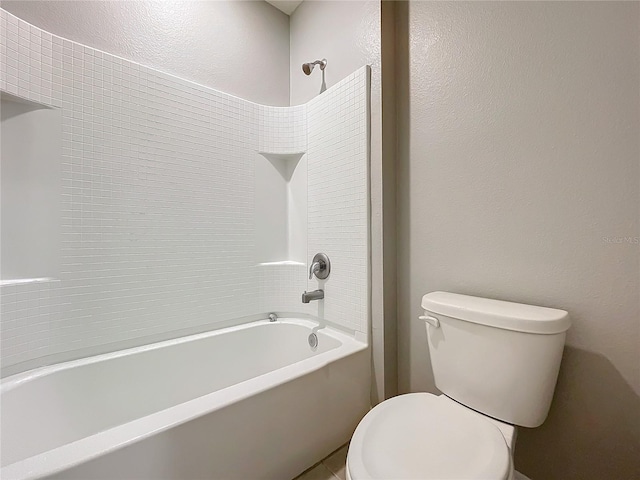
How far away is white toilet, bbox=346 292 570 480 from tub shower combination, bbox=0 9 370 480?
0.41 m

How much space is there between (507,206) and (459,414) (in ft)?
2.55

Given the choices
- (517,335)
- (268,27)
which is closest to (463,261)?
(517,335)

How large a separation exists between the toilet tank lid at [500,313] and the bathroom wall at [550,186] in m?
0.13

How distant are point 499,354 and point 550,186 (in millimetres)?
621

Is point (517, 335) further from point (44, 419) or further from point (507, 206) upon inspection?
point (44, 419)

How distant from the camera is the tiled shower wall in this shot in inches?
47.7

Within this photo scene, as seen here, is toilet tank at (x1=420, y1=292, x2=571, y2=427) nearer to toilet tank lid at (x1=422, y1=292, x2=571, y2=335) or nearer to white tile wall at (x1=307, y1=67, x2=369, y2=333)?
toilet tank lid at (x1=422, y1=292, x2=571, y2=335)

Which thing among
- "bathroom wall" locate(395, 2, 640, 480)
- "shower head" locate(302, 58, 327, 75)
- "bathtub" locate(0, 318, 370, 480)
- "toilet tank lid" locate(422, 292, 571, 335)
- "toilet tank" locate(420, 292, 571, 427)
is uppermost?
"shower head" locate(302, 58, 327, 75)

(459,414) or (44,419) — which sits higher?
(459,414)

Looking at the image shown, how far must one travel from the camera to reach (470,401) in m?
1.01

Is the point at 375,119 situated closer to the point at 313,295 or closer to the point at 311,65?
the point at 311,65

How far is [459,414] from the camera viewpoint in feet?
3.01

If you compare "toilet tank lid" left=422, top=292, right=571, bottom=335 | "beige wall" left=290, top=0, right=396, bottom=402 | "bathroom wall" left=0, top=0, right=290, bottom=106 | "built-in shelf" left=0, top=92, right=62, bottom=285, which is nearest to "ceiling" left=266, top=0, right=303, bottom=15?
"bathroom wall" left=0, top=0, right=290, bottom=106

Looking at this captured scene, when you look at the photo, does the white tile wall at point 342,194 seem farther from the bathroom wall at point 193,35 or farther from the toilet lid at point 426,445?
the toilet lid at point 426,445
